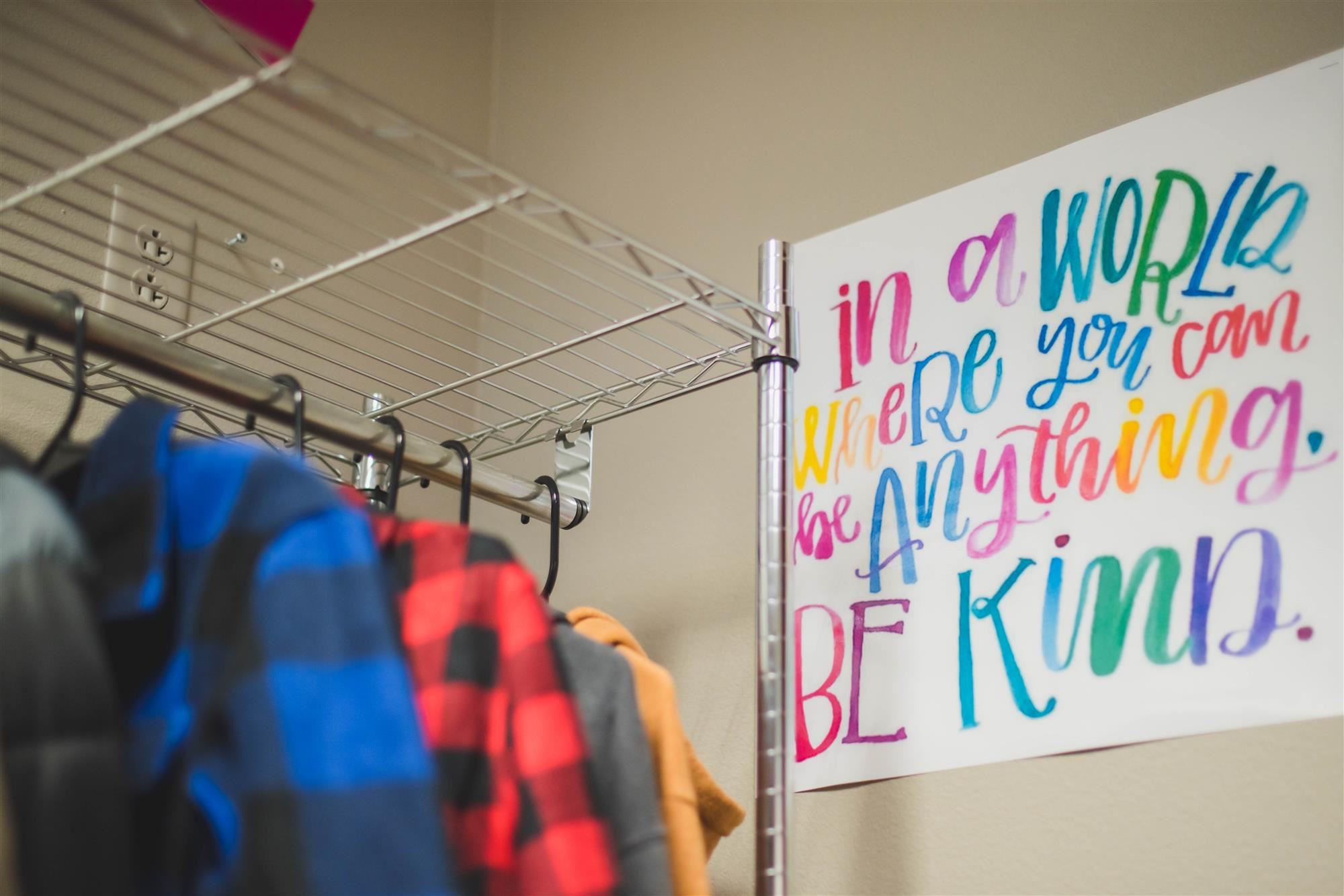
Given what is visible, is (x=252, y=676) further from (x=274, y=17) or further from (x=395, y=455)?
(x=274, y=17)

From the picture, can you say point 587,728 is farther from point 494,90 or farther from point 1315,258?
point 494,90

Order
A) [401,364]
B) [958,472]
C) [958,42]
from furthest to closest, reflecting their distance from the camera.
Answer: [401,364] → [958,42] → [958,472]

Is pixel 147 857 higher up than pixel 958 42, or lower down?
lower down

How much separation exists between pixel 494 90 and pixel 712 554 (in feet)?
2.53

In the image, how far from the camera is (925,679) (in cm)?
95

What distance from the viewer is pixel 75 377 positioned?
59 centimetres

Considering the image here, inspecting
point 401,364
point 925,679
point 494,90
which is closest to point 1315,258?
point 925,679

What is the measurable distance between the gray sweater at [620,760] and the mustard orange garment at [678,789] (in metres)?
0.01

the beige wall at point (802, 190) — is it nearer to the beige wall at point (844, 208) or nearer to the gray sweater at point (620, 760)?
the beige wall at point (844, 208)

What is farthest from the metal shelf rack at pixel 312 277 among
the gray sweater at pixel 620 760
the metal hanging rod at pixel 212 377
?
the gray sweater at pixel 620 760

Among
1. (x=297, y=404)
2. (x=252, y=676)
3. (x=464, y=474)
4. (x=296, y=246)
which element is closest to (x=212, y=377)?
(x=297, y=404)

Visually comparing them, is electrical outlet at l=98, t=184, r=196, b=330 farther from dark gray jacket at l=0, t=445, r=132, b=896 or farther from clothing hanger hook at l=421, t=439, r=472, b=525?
dark gray jacket at l=0, t=445, r=132, b=896

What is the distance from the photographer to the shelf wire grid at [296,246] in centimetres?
66

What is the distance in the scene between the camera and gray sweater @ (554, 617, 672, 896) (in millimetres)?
562
